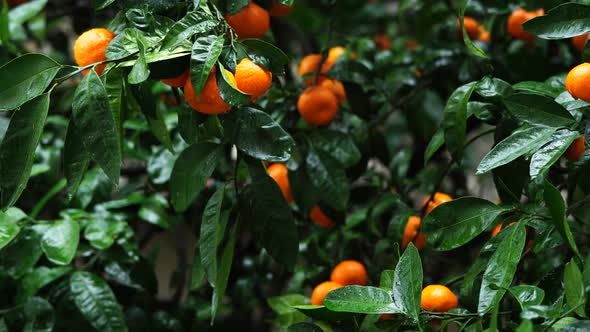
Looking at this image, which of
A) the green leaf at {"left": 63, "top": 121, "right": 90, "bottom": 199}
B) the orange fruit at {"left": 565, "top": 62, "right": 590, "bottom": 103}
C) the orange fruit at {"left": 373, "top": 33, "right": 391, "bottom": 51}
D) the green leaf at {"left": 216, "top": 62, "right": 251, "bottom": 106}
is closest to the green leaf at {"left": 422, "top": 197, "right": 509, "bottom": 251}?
the orange fruit at {"left": 565, "top": 62, "right": 590, "bottom": 103}

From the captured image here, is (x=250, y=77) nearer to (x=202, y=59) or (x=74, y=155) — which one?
(x=202, y=59)

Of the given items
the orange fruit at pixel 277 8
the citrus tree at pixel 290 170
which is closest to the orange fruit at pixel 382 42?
the citrus tree at pixel 290 170

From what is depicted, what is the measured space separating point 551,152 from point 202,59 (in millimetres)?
317

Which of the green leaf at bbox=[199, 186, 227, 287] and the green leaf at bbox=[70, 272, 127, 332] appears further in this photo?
the green leaf at bbox=[70, 272, 127, 332]

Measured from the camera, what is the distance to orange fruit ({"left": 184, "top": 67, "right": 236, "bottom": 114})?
0.64m

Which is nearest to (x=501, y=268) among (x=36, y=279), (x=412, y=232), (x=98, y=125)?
(x=412, y=232)

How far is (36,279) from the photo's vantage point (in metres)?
0.96

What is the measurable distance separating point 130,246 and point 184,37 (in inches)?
18.5

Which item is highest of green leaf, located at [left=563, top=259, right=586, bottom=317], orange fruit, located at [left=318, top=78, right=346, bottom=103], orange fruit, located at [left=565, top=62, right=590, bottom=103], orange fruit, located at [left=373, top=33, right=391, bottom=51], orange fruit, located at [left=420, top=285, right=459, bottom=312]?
orange fruit, located at [left=565, top=62, right=590, bottom=103]

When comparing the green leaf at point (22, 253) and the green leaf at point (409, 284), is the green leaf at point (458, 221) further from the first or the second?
the green leaf at point (22, 253)

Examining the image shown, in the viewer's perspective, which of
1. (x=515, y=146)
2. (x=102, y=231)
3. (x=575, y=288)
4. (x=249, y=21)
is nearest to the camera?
(x=575, y=288)

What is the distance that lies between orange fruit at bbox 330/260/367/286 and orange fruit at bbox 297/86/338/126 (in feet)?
0.63

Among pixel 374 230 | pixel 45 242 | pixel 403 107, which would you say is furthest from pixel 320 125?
pixel 45 242

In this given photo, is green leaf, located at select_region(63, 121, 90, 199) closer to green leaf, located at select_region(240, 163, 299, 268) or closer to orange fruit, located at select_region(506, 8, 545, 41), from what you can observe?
green leaf, located at select_region(240, 163, 299, 268)
